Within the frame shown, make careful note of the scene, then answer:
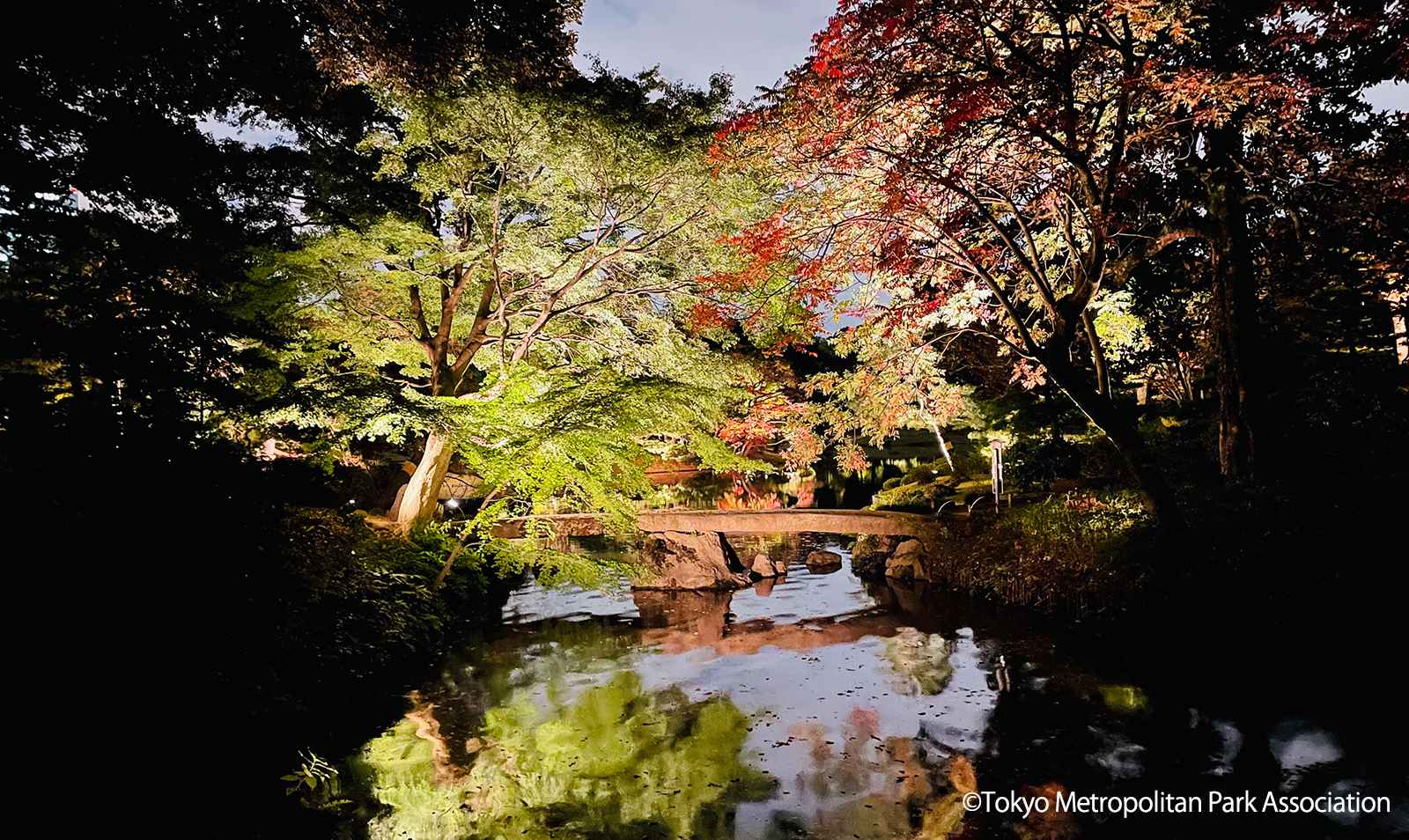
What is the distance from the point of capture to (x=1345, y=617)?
6988mm

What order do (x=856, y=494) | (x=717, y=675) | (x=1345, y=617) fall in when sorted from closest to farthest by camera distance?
(x=1345, y=617) → (x=717, y=675) → (x=856, y=494)

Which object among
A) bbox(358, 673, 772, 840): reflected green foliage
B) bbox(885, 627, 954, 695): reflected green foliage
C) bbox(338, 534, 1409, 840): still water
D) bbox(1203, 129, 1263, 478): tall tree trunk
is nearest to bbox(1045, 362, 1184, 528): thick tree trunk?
bbox(1203, 129, 1263, 478): tall tree trunk

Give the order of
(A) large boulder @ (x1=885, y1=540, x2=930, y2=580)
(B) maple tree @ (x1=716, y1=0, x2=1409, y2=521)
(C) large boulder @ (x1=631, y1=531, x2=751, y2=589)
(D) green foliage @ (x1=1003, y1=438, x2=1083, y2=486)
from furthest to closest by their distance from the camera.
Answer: (D) green foliage @ (x1=1003, y1=438, x2=1083, y2=486)
(C) large boulder @ (x1=631, y1=531, x2=751, y2=589)
(A) large boulder @ (x1=885, y1=540, x2=930, y2=580)
(B) maple tree @ (x1=716, y1=0, x2=1409, y2=521)

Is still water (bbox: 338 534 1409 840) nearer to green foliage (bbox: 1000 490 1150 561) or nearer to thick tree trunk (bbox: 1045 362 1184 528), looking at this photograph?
green foliage (bbox: 1000 490 1150 561)

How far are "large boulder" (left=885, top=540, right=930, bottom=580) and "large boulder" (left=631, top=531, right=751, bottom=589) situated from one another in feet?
9.88

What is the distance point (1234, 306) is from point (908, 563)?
681 centimetres

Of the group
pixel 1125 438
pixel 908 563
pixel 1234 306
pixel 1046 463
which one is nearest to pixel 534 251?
pixel 1125 438

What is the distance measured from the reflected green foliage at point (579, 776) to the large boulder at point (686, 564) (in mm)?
5955

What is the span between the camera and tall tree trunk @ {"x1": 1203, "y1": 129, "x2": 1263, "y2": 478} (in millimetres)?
9078

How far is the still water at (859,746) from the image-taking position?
4996 mm

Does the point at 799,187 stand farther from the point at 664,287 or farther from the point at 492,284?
the point at 492,284

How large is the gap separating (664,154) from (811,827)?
27.4ft

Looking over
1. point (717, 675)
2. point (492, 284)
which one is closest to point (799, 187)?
point (492, 284)

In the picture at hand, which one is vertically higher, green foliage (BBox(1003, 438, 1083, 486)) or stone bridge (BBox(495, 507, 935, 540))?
green foliage (BBox(1003, 438, 1083, 486))
